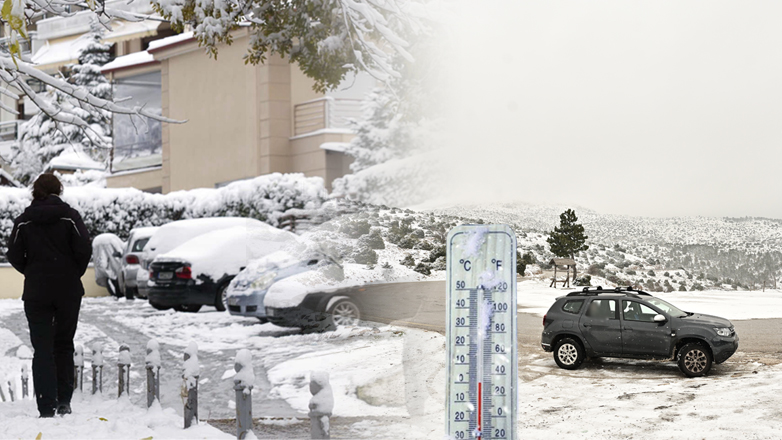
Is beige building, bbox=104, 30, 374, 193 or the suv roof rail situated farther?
beige building, bbox=104, 30, 374, 193

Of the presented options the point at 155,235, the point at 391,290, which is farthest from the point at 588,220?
the point at 155,235

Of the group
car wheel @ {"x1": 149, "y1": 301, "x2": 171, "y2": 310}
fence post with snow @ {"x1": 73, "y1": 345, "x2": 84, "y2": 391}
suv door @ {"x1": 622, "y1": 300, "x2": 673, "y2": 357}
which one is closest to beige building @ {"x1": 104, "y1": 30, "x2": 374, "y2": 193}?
car wheel @ {"x1": 149, "y1": 301, "x2": 171, "y2": 310}

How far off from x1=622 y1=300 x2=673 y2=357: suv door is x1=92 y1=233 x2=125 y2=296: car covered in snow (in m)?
10.6

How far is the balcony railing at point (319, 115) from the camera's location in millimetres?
10908

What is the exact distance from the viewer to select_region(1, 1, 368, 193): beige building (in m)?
12.0

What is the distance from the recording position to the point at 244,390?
14.3ft

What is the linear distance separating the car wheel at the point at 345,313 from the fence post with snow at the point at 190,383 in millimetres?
969

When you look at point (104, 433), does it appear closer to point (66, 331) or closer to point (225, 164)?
point (66, 331)

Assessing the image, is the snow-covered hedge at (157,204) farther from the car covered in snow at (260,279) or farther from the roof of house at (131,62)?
the car covered in snow at (260,279)

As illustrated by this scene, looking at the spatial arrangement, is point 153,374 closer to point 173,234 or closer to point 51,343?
point 51,343

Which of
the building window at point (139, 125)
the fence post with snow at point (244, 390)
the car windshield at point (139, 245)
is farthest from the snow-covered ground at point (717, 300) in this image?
the building window at point (139, 125)

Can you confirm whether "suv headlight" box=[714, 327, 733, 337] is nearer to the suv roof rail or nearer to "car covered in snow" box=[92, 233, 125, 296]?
the suv roof rail

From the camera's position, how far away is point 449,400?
3.22m

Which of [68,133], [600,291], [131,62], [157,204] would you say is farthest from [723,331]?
[68,133]
